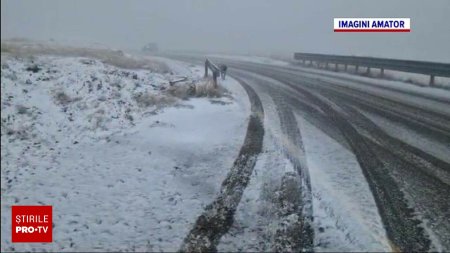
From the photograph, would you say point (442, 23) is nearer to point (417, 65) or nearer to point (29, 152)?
point (417, 65)

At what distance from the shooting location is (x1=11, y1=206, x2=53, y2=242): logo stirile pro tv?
15.6ft

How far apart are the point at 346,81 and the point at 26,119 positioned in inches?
568

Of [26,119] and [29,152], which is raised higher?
[26,119]

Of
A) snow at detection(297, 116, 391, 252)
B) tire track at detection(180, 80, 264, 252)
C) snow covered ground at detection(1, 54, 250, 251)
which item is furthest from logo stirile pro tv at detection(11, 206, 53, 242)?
snow at detection(297, 116, 391, 252)

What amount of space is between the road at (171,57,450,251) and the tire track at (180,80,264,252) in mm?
71

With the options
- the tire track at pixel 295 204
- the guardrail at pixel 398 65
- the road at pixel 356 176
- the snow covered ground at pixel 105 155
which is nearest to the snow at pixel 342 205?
the road at pixel 356 176

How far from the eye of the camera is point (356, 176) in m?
6.71

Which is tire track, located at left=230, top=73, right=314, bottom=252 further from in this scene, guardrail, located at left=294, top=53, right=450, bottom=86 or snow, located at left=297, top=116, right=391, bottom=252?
guardrail, located at left=294, top=53, right=450, bottom=86

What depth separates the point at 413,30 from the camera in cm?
6781

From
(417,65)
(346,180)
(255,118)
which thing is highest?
(417,65)

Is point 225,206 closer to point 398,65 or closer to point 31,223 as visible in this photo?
point 31,223

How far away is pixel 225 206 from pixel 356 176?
2.59 meters

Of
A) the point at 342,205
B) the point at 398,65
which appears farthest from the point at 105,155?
the point at 398,65

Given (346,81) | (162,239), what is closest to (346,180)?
(162,239)
